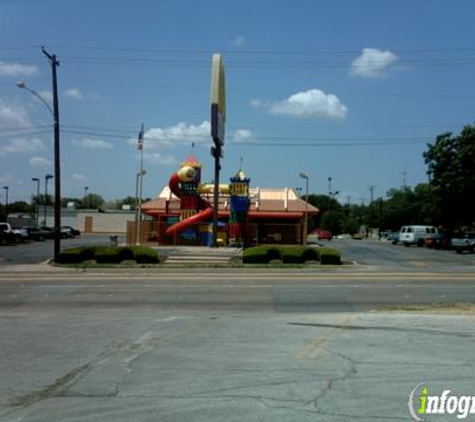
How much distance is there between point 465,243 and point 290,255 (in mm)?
22392

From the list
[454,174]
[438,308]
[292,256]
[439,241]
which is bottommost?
[438,308]

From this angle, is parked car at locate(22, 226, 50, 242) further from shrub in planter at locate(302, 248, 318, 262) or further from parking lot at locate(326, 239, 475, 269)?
shrub in planter at locate(302, 248, 318, 262)

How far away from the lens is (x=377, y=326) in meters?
11.8

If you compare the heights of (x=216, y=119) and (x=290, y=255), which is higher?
(x=216, y=119)

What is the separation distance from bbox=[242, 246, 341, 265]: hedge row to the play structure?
12.6 m

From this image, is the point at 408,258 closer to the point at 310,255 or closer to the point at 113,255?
the point at 310,255

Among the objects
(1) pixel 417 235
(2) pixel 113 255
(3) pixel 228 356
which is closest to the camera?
(3) pixel 228 356

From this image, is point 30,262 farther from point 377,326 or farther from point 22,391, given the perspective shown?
point 22,391

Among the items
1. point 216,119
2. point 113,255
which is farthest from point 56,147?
point 216,119

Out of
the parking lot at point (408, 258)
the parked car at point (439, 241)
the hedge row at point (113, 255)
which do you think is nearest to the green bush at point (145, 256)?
the hedge row at point (113, 255)

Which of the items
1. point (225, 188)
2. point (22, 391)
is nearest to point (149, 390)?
point (22, 391)

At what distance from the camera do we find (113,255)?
109 feet

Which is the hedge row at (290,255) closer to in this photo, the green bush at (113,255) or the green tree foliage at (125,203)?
the green bush at (113,255)

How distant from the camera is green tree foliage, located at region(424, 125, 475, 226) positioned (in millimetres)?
59247
